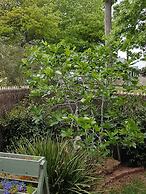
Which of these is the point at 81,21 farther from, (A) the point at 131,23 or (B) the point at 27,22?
(A) the point at 131,23

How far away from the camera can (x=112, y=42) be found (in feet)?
22.1

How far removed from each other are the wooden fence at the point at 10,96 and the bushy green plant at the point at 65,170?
3567mm

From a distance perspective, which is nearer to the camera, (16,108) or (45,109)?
(45,109)

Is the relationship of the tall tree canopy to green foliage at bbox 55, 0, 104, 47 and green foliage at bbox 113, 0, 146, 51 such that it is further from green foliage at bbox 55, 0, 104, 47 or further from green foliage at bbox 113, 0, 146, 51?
green foliage at bbox 113, 0, 146, 51

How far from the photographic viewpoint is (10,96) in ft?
28.5

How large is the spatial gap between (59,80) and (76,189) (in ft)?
8.07

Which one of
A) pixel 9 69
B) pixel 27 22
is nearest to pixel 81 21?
pixel 27 22

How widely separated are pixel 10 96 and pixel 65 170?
4762mm

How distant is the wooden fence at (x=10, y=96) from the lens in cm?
815

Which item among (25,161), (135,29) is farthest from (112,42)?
(25,161)

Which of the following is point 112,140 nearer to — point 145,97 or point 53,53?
point 53,53

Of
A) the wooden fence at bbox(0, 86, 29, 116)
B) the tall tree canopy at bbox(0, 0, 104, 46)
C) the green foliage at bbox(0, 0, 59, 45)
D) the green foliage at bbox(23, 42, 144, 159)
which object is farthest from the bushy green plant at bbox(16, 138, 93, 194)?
the tall tree canopy at bbox(0, 0, 104, 46)

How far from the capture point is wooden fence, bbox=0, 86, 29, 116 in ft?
26.7

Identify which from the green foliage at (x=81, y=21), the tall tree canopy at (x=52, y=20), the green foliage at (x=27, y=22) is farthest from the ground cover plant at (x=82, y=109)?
the green foliage at (x=81, y=21)
